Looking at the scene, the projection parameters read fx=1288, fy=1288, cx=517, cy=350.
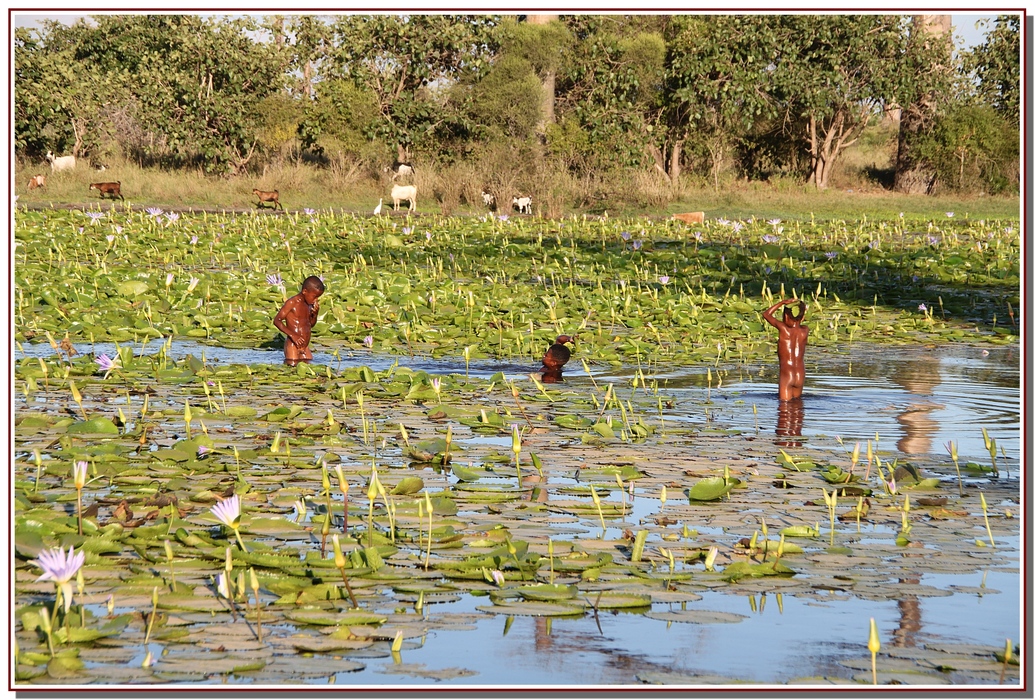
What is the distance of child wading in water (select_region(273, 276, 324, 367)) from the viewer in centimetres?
931

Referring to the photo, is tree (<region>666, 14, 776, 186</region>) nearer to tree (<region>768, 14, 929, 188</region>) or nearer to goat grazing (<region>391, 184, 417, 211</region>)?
tree (<region>768, 14, 929, 188</region>)

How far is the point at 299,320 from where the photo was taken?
30.8 ft

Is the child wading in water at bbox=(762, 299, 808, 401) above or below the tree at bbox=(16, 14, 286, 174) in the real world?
below

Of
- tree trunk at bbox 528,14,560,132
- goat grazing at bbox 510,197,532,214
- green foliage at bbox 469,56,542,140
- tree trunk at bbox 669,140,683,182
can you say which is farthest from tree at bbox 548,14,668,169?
goat grazing at bbox 510,197,532,214

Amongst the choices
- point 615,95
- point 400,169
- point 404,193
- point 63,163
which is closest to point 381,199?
point 404,193

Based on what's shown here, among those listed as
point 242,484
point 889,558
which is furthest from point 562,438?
point 889,558

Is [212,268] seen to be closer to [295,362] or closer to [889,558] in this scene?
[295,362]

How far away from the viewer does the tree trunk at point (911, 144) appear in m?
34.6

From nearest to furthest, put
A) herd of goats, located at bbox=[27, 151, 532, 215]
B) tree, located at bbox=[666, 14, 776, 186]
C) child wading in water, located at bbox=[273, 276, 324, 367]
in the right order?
1. child wading in water, located at bbox=[273, 276, 324, 367]
2. herd of goats, located at bbox=[27, 151, 532, 215]
3. tree, located at bbox=[666, 14, 776, 186]

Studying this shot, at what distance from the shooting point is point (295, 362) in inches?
370

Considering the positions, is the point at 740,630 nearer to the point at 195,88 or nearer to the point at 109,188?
the point at 109,188

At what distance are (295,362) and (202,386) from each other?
3.55ft

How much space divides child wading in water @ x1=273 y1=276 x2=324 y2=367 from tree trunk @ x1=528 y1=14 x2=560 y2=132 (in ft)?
87.1

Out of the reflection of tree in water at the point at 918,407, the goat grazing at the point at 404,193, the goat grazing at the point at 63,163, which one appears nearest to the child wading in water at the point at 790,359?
the reflection of tree in water at the point at 918,407
